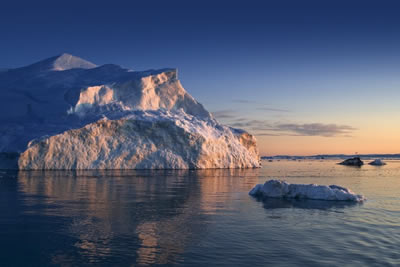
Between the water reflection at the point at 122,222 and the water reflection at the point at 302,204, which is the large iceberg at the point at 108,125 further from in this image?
the water reflection at the point at 302,204

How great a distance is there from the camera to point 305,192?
70.2ft

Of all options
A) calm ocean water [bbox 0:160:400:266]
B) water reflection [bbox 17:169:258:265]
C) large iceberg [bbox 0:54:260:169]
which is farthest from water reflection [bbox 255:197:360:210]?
large iceberg [bbox 0:54:260:169]

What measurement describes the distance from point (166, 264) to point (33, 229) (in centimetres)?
603

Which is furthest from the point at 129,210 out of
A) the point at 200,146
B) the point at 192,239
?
the point at 200,146

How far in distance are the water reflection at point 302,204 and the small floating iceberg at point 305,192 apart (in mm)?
447

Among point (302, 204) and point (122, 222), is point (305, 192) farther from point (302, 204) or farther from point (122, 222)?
point (122, 222)

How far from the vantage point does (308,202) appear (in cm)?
2000

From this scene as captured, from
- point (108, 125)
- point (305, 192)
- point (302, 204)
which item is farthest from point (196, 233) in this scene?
point (108, 125)

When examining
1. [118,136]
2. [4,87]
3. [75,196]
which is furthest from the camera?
[4,87]

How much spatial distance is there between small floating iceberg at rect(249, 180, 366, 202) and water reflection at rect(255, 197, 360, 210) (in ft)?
1.47

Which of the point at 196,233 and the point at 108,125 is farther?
the point at 108,125

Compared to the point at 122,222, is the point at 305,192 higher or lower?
higher

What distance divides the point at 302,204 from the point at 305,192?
92.8 inches

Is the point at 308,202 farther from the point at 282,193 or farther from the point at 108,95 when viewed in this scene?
the point at 108,95
